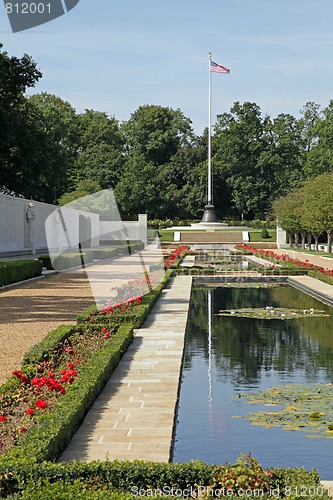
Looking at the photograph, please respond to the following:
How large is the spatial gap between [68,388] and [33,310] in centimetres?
838

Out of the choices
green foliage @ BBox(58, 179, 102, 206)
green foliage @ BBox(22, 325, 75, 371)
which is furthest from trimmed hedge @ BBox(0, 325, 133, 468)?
green foliage @ BBox(58, 179, 102, 206)

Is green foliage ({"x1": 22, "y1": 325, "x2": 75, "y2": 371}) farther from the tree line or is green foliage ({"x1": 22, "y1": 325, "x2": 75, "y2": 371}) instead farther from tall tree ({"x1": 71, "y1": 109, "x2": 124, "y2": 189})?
tall tree ({"x1": 71, "y1": 109, "x2": 124, "y2": 189})

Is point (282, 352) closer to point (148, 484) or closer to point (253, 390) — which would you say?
point (253, 390)

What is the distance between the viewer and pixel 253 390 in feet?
29.0

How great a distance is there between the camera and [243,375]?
9766 millimetres

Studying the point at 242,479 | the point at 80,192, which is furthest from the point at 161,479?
the point at 80,192

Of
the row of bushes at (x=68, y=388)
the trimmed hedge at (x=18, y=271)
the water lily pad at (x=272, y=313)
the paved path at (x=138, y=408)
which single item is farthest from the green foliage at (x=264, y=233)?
the paved path at (x=138, y=408)

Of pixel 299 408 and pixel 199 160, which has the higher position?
pixel 199 160

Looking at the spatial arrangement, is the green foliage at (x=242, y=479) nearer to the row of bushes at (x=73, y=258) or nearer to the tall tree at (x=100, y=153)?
the row of bushes at (x=73, y=258)

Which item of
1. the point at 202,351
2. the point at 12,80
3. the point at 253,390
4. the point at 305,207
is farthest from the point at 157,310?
the point at 305,207

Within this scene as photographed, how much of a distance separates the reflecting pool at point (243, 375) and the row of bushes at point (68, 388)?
0.89m

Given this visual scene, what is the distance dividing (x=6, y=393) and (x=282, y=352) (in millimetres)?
5103

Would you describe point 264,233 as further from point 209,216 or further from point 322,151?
point 322,151

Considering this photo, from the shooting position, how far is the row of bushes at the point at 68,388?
17.7 ft
